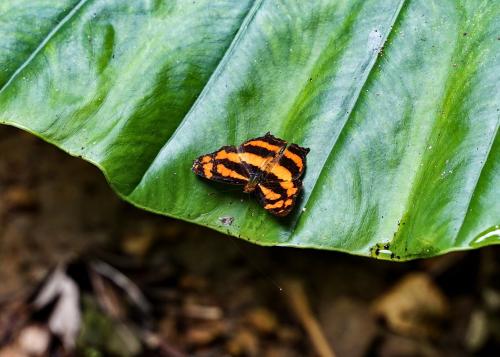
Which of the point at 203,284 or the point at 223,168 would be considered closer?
the point at 223,168

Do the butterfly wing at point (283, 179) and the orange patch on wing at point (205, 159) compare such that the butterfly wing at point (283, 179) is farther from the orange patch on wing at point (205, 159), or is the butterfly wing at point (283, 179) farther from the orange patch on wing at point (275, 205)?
the orange patch on wing at point (205, 159)

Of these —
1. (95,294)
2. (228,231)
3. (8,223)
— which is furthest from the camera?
(8,223)

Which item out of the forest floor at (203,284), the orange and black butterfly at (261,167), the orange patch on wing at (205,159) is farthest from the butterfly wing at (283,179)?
the forest floor at (203,284)

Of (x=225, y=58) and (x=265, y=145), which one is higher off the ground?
(x=225, y=58)

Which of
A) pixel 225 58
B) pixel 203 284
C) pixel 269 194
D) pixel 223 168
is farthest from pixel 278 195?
pixel 203 284

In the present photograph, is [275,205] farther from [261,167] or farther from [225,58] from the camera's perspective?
[225,58]

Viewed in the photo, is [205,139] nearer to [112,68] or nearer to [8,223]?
[112,68]

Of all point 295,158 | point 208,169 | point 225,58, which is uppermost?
point 225,58

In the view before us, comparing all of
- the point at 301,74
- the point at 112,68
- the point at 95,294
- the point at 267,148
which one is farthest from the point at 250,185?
the point at 95,294
